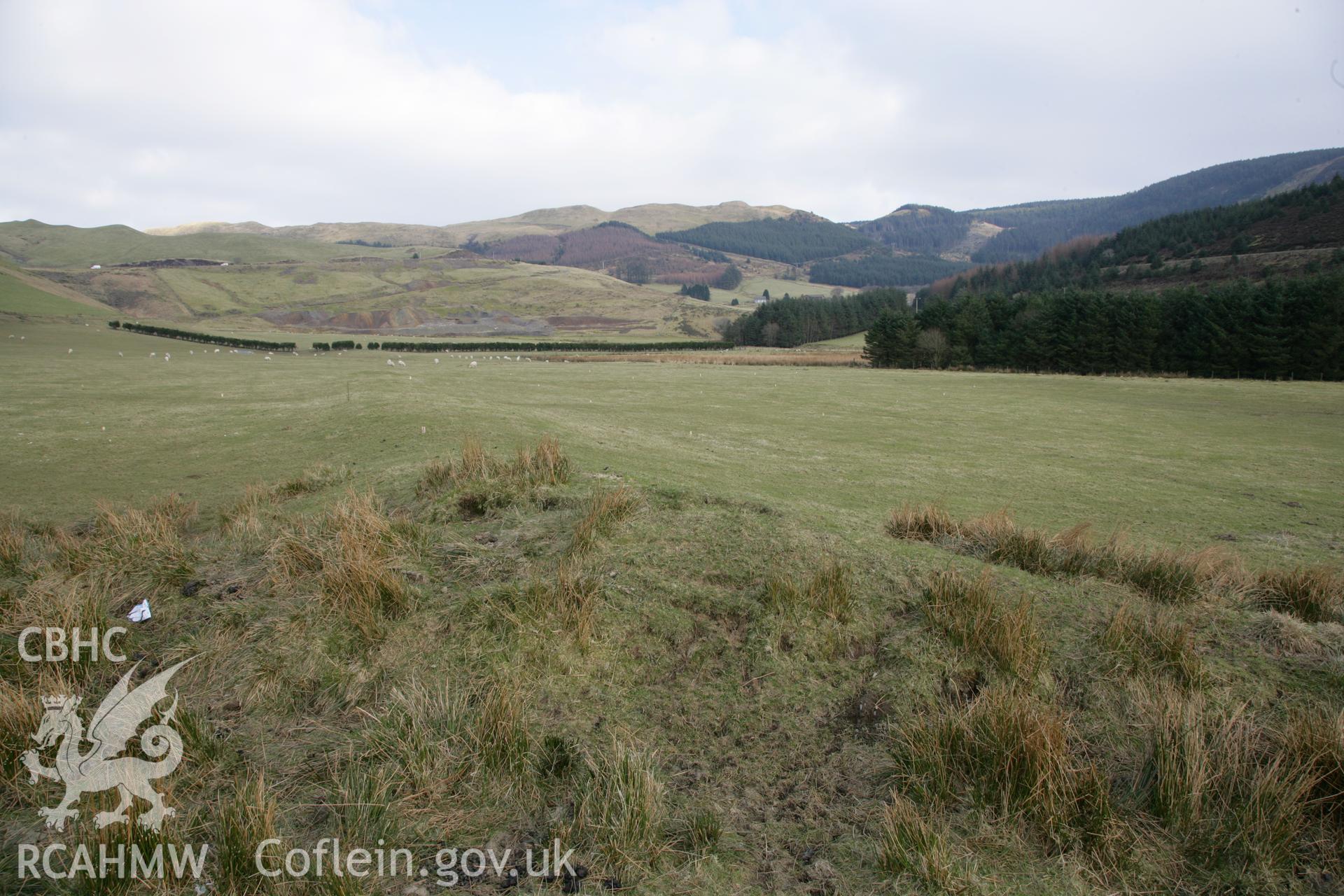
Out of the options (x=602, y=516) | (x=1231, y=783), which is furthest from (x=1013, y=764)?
(x=602, y=516)

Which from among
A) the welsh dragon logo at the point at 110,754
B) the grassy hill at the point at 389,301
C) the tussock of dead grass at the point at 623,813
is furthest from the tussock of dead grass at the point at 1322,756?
the grassy hill at the point at 389,301

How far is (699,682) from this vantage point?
4891mm

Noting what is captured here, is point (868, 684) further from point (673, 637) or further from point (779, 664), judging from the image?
point (673, 637)

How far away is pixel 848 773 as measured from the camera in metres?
4.09

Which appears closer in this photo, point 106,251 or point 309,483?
point 309,483

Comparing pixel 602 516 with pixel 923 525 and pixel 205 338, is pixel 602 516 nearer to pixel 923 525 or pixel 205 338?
pixel 923 525

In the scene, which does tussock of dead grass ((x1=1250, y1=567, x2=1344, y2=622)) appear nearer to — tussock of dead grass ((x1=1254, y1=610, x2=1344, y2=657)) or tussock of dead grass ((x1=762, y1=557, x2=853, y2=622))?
tussock of dead grass ((x1=1254, y1=610, x2=1344, y2=657))

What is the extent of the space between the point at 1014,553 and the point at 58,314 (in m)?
90.8

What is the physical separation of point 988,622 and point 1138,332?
66.8 meters

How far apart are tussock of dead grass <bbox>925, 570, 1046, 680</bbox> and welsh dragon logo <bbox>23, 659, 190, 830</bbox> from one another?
5.23 m

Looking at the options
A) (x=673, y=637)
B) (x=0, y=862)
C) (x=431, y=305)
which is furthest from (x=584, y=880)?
(x=431, y=305)

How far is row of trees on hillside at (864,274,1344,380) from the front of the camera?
49125 mm

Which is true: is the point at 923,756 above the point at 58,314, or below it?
below

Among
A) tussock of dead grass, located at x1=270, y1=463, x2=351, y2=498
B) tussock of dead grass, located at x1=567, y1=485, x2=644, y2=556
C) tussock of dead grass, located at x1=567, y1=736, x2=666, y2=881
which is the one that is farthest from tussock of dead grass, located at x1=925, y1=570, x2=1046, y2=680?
tussock of dead grass, located at x1=270, y1=463, x2=351, y2=498
